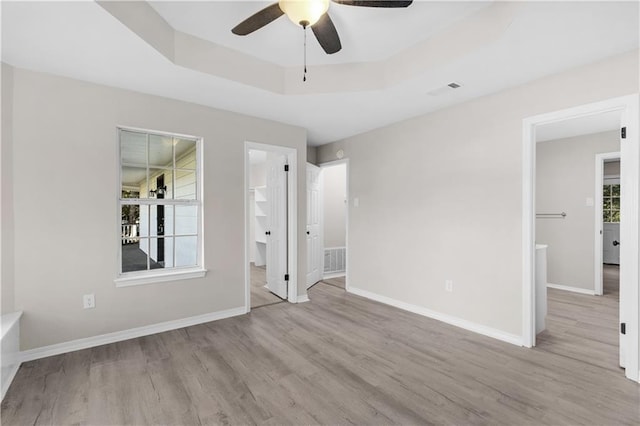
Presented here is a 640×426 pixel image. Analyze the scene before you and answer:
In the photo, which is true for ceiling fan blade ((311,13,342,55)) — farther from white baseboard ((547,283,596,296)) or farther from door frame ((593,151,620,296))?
white baseboard ((547,283,596,296))

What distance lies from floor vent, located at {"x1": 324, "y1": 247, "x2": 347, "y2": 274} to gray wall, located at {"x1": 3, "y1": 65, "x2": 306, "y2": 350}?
2.93m

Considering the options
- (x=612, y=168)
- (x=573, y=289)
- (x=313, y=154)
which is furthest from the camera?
(x=612, y=168)

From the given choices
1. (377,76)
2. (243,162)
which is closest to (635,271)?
(377,76)

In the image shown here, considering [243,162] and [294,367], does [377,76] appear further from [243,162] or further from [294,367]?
[294,367]

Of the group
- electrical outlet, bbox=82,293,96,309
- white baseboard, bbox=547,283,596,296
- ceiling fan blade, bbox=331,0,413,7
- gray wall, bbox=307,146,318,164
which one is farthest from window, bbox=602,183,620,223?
electrical outlet, bbox=82,293,96,309

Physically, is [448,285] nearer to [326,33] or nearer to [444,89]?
[444,89]

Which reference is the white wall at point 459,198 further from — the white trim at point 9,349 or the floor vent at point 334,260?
the white trim at point 9,349

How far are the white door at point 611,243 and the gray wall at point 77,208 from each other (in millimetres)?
8703

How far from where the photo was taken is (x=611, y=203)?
723 cm

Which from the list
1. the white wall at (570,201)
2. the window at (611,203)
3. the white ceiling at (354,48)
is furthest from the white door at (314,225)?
the window at (611,203)

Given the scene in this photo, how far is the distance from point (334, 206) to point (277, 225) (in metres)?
2.03

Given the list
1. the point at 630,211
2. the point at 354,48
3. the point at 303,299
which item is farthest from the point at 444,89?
the point at 303,299

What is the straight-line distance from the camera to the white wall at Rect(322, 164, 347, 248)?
20.6 ft

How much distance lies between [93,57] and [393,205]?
351 centimetres
